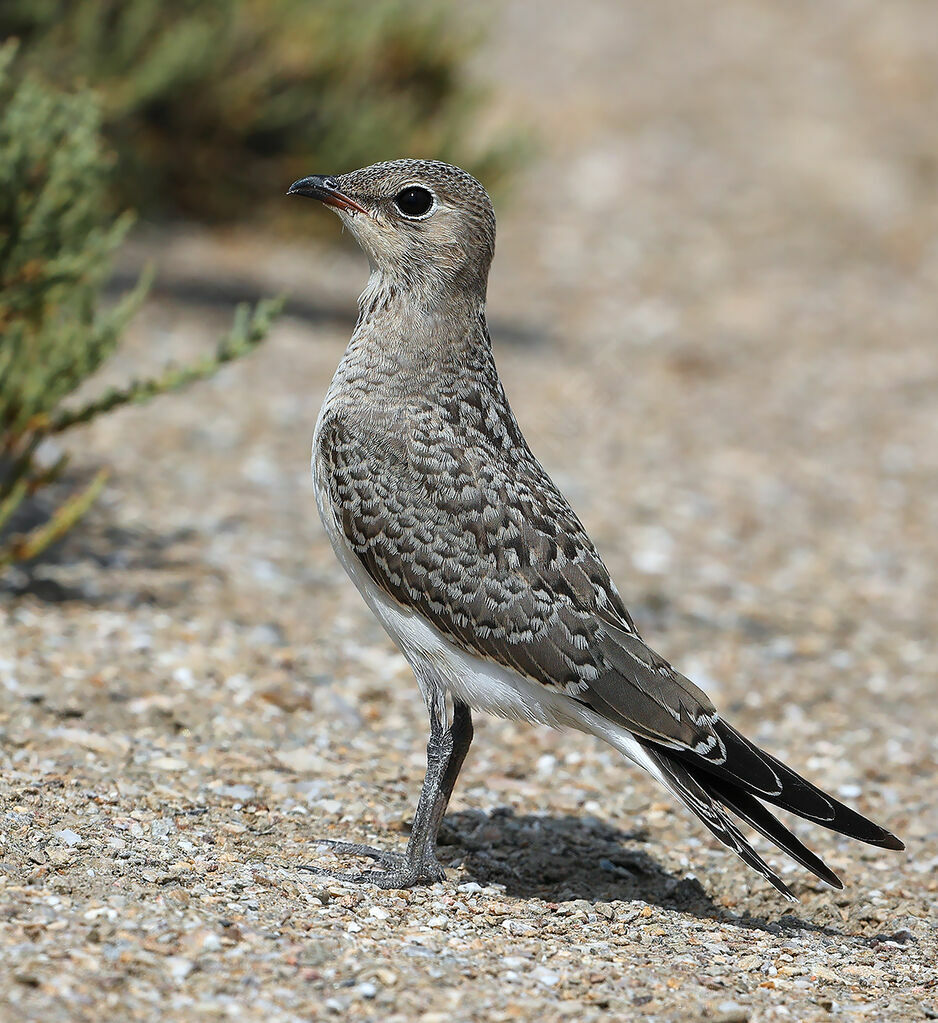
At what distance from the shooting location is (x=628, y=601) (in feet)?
24.6

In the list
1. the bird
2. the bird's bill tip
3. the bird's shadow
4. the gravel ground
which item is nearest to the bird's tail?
the bird

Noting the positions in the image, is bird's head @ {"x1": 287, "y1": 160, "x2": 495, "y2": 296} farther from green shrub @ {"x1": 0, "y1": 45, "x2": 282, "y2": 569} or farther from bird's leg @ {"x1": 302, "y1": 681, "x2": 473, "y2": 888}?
bird's leg @ {"x1": 302, "y1": 681, "x2": 473, "y2": 888}

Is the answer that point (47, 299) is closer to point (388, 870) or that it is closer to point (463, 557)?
point (463, 557)

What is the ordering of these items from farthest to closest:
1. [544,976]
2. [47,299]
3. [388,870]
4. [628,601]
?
[628,601], [47,299], [388,870], [544,976]

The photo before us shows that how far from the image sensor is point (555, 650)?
4.25m

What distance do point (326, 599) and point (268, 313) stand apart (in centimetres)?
193

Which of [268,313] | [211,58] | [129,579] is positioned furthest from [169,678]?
[211,58]

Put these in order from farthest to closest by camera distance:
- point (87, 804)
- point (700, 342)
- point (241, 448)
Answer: point (700, 342)
point (241, 448)
point (87, 804)

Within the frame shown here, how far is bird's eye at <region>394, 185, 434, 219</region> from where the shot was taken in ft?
15.2

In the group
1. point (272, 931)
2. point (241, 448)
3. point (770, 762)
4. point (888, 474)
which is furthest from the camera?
point (888, 474)

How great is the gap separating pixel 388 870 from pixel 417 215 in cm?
212

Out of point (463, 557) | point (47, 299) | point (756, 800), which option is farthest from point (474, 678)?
point (47, 299)

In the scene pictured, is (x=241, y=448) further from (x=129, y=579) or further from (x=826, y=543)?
(x=826, y=543)

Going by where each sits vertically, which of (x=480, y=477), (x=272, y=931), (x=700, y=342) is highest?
(x=700, y=342)
